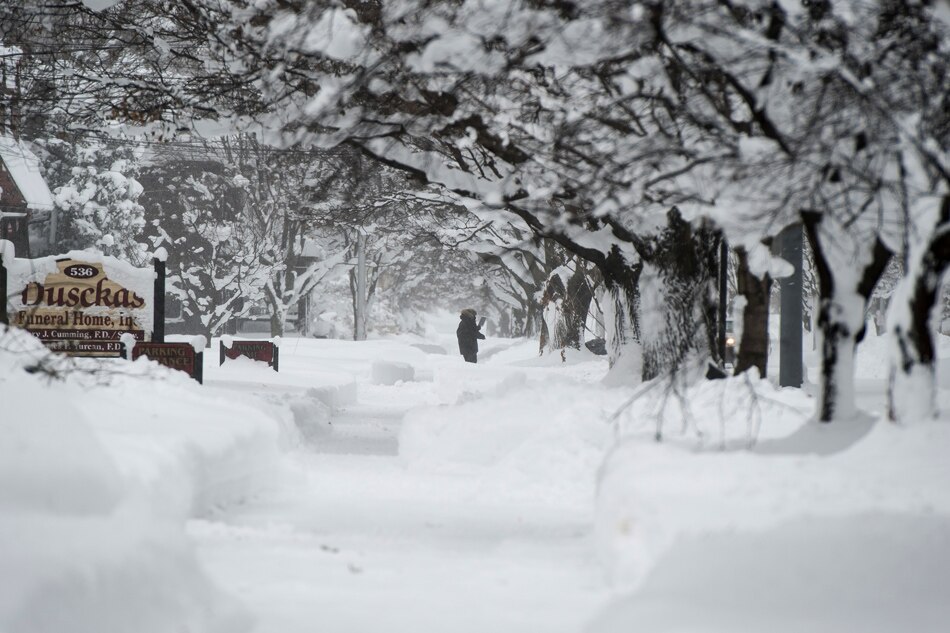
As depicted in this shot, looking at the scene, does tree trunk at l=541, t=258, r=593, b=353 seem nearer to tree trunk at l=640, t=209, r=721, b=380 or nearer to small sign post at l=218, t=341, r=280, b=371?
small sign post at l=218, t=341, r=280, b=371

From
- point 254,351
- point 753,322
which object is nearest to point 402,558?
point 753,322

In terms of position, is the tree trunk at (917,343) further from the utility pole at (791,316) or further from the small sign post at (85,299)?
the small sign post at (85,299)

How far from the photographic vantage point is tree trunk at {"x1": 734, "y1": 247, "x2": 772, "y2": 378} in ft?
47.2

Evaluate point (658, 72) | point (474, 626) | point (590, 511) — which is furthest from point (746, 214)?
point (474, 626)

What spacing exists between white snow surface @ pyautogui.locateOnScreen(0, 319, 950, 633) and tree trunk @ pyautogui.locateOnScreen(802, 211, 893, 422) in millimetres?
256

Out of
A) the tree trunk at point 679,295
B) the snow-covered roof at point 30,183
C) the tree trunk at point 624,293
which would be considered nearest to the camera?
the tree trunk at point 679,295

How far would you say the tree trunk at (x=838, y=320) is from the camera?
7.77 metres

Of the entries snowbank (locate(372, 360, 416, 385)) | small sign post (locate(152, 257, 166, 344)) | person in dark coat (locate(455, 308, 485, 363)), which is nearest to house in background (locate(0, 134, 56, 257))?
snowbank (locate(372, 360, 416, 385))

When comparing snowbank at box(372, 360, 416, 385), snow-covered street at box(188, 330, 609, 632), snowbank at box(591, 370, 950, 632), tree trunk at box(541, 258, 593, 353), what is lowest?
snowbank at box(372, 360, 416, 385)

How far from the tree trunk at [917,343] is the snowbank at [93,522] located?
411cm

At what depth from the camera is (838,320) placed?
7.83 metres

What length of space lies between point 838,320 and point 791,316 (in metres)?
6.53

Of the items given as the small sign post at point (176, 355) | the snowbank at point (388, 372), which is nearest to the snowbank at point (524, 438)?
the small sign post at point (176, 355)

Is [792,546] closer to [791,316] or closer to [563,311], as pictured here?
[791,316]
